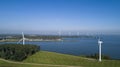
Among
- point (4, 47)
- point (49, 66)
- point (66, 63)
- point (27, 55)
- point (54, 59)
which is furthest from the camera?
point (4, 47)

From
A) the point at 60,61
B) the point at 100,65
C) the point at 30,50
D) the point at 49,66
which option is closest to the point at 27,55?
the point at 30,50

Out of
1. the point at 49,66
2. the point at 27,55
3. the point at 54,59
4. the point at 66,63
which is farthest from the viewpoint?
the point at 27,55

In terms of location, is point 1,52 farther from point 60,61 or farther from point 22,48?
point 60,61

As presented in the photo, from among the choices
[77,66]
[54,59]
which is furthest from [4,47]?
[77,66]

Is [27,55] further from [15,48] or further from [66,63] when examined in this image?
[66,63]

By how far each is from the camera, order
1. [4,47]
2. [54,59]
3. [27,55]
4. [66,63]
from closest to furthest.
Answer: [66,63]
[54,59]
[27,55]
[4,47]

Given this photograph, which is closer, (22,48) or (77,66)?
(77,66)

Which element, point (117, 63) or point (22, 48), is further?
point (22, 48)
